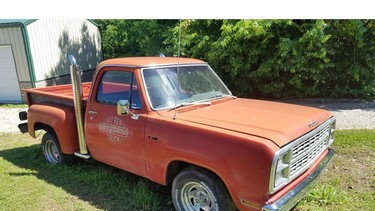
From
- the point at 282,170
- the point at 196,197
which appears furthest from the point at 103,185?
the point at 282,170

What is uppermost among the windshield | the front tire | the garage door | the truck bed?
the windshield

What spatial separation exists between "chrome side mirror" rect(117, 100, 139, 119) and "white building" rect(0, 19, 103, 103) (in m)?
10.7

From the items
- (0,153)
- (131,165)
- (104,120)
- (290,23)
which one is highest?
(290,23)

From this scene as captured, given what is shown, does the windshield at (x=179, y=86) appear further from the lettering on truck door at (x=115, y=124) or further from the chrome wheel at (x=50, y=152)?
the chrome wheel at (x=50, y=152)

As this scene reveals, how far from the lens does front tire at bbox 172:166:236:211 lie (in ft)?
10.3

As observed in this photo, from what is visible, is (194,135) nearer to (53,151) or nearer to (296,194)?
(296,194)

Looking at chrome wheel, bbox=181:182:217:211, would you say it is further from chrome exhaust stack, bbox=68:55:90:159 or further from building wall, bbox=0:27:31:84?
building wall, bbox=0:27:31:84

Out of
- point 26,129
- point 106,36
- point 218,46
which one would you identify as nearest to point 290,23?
point 218,46

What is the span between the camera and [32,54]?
502 inches

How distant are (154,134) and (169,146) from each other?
274 mm

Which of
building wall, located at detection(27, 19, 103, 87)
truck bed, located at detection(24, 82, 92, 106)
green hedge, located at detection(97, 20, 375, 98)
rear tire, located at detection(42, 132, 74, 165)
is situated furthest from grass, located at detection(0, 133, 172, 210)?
building wall, located at detection(27, 19, 103, 87)

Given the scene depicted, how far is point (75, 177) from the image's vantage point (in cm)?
483

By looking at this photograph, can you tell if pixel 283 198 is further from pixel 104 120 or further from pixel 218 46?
pixel 218 46

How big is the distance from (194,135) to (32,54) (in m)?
11.9
